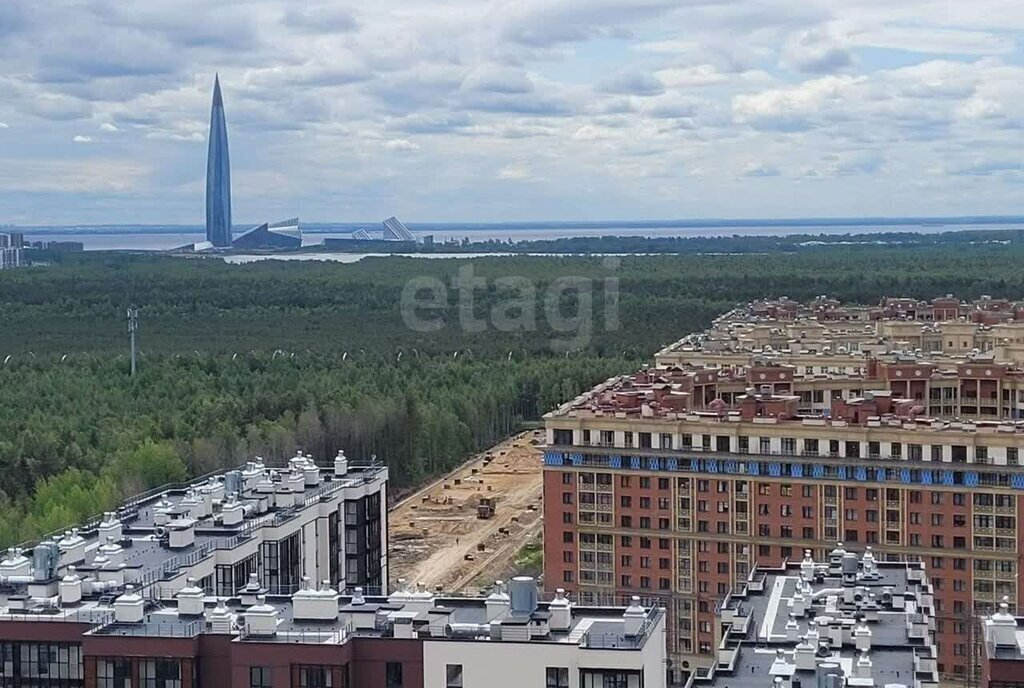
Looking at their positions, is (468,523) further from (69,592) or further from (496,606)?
(496,606)

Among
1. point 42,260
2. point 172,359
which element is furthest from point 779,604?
point 42,260

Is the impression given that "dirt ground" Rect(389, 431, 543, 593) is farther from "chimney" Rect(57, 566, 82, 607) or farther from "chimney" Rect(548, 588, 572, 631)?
"chimney" Rect(548, 588, 572, 631)

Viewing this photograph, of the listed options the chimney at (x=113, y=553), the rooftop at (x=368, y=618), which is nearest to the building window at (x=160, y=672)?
the rooftop at (x=368, y=618)

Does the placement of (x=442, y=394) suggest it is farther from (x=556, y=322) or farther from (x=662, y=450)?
(x=556, y=322)

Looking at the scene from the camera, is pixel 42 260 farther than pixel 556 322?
Yes

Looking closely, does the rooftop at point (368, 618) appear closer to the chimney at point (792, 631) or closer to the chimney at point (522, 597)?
the chimney at point (522, 597)

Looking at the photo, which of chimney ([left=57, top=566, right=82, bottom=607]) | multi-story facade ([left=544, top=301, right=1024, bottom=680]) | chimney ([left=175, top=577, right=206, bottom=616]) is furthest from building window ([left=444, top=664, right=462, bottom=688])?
multi-story facade ([left=544, top=301, right=1024, bottom=680])

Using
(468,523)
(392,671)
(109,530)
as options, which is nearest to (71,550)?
(109,530)
